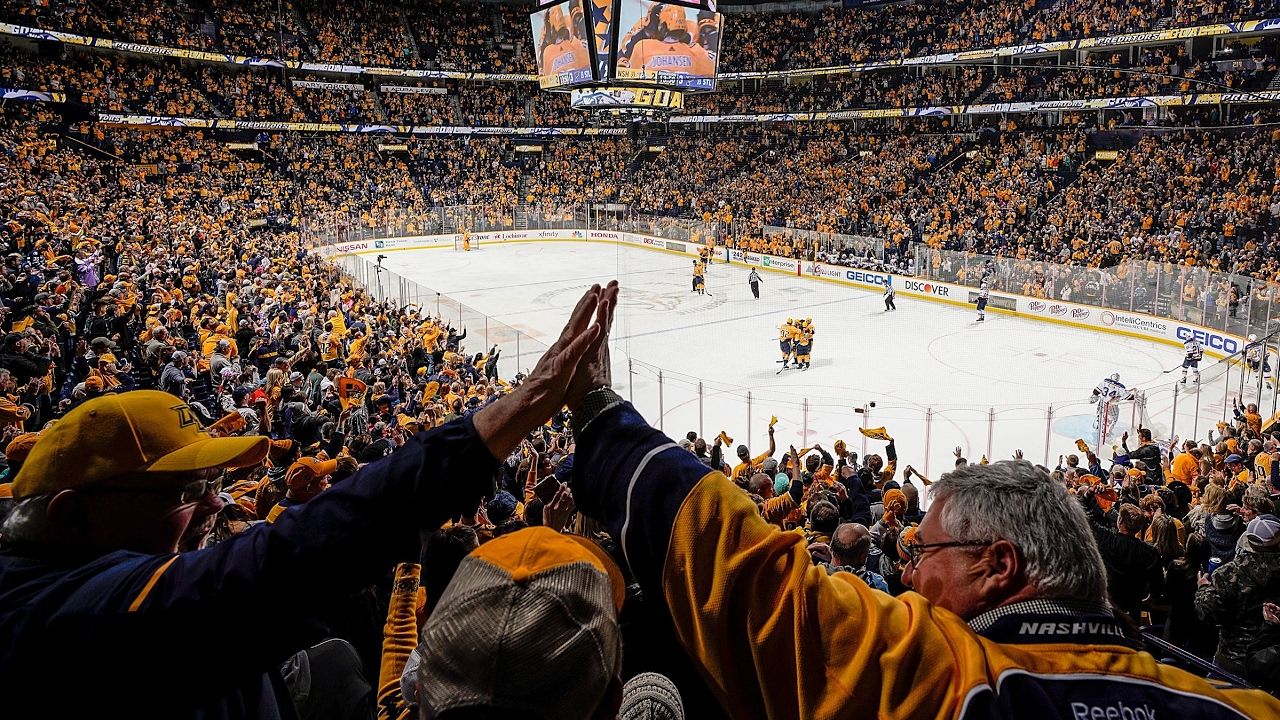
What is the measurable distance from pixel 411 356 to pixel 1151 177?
27751 mm

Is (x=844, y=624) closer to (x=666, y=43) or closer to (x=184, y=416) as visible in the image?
(x=184, y=416)

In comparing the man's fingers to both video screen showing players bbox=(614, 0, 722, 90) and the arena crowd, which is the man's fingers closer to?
the arena crowd

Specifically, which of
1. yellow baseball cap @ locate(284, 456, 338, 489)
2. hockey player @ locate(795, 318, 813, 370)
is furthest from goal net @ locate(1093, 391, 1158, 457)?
yellow baseball cap @ locate(284, 456, 338, 489)

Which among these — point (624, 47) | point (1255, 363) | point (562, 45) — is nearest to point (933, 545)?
point (1255, 363)

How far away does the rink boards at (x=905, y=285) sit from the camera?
2130 centimetres

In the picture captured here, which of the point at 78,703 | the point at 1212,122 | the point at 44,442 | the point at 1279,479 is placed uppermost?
the point at 1212,122

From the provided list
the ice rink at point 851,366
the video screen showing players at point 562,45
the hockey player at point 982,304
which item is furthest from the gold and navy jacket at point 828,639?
the video screen showing players at point 562,45

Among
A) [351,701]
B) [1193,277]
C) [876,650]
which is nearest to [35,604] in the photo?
[351,701]

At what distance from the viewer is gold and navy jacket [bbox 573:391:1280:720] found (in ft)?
4.20

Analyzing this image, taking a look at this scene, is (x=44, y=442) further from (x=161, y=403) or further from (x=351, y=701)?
(x=351, y=701)

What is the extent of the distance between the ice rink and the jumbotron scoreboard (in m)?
7.36

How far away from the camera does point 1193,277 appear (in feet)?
67.1

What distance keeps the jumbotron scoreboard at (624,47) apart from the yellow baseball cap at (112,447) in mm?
25552

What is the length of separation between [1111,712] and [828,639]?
477 millimetres
